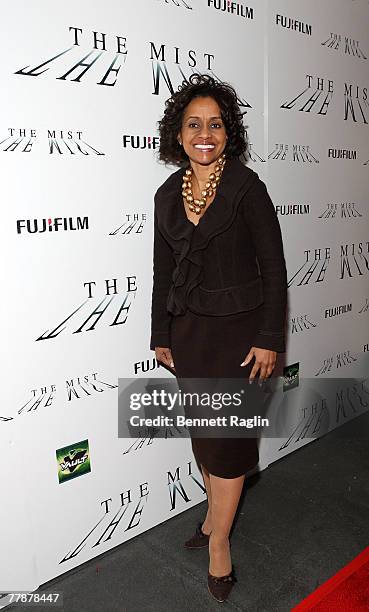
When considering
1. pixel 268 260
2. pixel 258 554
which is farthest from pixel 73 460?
pixel 268 260

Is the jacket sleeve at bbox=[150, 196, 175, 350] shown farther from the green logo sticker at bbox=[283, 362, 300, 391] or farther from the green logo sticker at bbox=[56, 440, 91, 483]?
the green logo sticker at bbox=[283, 362, 300, 391]

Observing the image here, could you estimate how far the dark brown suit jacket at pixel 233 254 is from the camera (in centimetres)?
178

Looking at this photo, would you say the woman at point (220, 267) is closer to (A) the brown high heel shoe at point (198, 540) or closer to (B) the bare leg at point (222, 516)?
(B) the bare leg at point (222, 516)

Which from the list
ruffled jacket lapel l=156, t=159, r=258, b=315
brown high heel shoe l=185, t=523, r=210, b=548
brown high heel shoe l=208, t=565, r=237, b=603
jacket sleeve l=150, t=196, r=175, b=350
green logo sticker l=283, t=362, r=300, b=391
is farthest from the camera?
green logo sticker l=283, t=362, r=300, b=391

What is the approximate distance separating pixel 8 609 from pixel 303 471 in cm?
146

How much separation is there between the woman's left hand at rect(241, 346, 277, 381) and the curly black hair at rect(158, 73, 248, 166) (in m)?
0.67

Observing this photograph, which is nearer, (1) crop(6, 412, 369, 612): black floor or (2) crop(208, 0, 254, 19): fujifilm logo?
(1) crop(6, 412, 369, 612): black floor

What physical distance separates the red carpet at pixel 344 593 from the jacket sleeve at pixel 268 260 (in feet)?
2.77

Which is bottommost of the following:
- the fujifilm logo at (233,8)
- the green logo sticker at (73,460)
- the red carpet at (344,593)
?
the red carpet at (344,593)

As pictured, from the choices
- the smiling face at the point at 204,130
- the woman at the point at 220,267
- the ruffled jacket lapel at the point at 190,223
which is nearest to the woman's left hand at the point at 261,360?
the woman at the point at 220,267

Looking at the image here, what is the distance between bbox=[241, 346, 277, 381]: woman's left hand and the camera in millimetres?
1827

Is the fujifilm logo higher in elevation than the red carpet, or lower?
higher

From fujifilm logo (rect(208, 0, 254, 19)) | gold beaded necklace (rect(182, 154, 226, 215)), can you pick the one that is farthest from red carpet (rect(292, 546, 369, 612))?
fujifilm logo (rect(208, 0, 254, 19))

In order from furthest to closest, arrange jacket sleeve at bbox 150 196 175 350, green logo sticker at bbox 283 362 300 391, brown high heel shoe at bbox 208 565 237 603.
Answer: green logo sticker at bbox 283 362 300 391 → jacket sleeve at bbox 150 196 175 350 → brown high heel shoe at bbox 208 565 237 603
